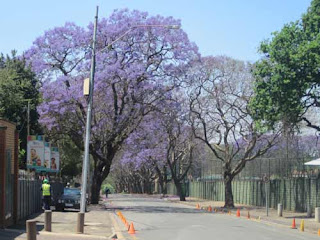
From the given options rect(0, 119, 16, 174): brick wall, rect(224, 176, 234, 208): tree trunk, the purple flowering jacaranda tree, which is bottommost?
rect(224, 176, 234, 208): tree trunk

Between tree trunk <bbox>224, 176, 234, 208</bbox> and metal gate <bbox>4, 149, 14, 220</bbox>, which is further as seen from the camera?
tree trunk <bbox>224, 176, 234, 208</bbox>

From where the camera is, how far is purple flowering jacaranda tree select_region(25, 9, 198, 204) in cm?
3469

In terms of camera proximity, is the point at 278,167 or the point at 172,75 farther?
the point at 278,167

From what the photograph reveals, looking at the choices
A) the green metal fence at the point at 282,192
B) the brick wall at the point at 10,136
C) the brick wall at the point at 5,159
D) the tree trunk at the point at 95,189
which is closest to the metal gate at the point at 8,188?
the brick wall at the point at 5,159

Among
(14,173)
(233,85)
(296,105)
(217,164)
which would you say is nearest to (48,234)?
(14,173)

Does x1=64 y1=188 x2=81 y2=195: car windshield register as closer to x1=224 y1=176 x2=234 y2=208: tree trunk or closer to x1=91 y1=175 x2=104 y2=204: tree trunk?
x1=91 y1=175 x2=104 y2=204: tree trunk

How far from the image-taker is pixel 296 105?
2666 cm

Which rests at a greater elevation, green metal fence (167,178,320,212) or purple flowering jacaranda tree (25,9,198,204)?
purple flowering jacaranda tree (25,9,198,204)

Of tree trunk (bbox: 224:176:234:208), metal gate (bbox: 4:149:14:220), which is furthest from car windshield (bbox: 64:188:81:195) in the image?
metal gate (bbox: 4:149:14:220)

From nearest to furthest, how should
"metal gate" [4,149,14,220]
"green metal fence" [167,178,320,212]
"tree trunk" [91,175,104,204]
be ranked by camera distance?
1. "metal gate" [4,149,14,220]
2. "green metal fence" [167,178,320,212]
3. "tree trunk" [91,175,104,204]

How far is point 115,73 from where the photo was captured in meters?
33.8

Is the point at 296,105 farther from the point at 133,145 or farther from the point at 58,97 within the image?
the point at 133,145

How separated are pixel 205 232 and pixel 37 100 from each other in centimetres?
2839

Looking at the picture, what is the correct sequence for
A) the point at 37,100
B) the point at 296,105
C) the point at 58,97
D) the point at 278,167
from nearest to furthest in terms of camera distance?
the point at 296,105
the point at 58,97
the point at 278,167
the point at 37,100
